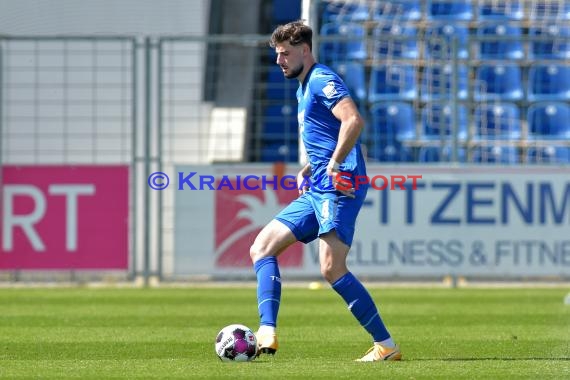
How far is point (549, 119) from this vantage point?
859 inches

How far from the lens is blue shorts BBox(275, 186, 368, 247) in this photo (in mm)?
8273

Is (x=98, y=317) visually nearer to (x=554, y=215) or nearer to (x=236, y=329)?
(x=236, y=329)

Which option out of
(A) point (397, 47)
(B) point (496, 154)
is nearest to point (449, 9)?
(A) point (397, 47)

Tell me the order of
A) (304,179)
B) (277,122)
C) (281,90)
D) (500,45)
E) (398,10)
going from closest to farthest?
(304,179), (277,122), (281,90), (500,45), (398,10)

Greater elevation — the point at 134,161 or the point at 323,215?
the point at 323,215

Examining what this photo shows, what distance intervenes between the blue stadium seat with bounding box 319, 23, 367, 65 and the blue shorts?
1084 cm

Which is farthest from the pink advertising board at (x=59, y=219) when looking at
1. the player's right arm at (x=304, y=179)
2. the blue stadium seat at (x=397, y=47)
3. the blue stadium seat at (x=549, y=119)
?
the player's right arm at (x=304, y=179)

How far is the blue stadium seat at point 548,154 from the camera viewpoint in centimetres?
2142

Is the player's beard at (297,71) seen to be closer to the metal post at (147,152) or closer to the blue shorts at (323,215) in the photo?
the blue shorts at (323,215)

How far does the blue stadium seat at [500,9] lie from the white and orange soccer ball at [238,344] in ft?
54.6

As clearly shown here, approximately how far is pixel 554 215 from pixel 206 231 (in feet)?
15.5

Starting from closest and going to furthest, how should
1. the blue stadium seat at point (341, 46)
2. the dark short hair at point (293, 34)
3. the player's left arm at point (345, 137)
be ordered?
the player's left arm at point (345, 137), the dark short hair at point (293, 34), the blue stadium seat at point (341, 46)

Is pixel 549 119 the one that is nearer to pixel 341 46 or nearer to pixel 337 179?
pixel 341 46

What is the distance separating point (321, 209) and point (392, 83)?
531 inches
